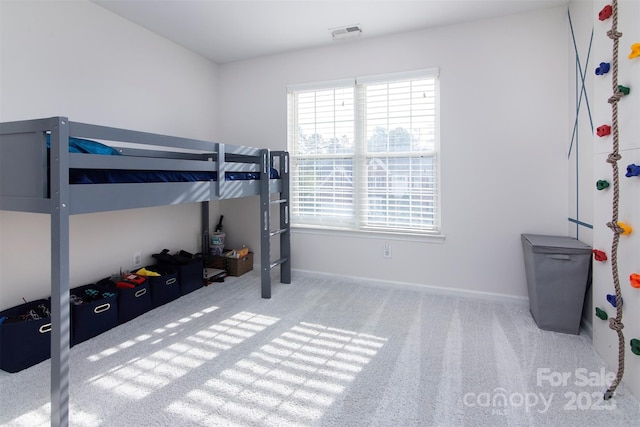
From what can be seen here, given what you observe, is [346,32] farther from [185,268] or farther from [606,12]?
[185,268]

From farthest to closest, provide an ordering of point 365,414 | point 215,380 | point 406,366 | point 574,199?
point 574,199, point 406,366, point 215,380, point 365,414

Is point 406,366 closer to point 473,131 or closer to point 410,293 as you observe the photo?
point 410,293

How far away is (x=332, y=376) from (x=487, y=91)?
8.03 ft

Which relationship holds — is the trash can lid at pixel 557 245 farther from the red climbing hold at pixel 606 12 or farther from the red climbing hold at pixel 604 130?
the red climbing hold at pixel 606 12

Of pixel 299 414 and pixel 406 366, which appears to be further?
pixel 406 366

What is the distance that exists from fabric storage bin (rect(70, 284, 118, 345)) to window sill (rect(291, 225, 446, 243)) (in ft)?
5.67

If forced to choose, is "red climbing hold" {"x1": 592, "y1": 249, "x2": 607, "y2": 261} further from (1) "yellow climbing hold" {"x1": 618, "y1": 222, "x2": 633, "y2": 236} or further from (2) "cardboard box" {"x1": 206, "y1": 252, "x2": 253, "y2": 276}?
(2) "cardboard box" {"x1": 206, "y1": 252, "x2": 253, "y2": 276}

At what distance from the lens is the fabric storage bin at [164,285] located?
2.56 meters

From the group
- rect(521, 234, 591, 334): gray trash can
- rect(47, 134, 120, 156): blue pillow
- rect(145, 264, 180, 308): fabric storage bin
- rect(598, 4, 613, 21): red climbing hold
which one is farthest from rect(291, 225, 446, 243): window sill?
rect(47, 134, 120, 156): blue pillow

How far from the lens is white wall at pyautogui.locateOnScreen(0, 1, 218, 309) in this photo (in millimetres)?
2002

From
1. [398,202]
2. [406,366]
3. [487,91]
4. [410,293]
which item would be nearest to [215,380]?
[406,366]

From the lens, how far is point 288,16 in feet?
8.61

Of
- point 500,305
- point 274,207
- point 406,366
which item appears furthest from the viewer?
point 274,207

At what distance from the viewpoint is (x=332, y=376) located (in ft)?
5.58
